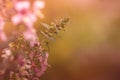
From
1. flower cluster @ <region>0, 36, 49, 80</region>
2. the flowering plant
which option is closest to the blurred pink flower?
the flowering plant

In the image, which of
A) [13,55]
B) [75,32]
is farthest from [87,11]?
[13,55]

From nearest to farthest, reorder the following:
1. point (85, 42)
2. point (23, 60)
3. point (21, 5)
Answer: point (21, 5), point (23, 60), point (85, 42)

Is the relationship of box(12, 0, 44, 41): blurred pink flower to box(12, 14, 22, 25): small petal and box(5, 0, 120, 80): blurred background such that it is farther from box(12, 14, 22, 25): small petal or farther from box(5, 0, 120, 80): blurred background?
box(5, 0, 120, 80): blurred background

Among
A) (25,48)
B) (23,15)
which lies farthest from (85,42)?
(23,15)

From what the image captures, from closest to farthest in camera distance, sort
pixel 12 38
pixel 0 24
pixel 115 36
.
→ pixel 0 24 → pixel 12 38 → pixel 115 36

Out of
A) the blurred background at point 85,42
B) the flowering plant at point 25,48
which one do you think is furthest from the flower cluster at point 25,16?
the blurred background at point 85,42

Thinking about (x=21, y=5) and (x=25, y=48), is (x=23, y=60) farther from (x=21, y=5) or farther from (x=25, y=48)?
(x=21, y=5)

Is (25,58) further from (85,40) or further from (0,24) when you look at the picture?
(85,40)
